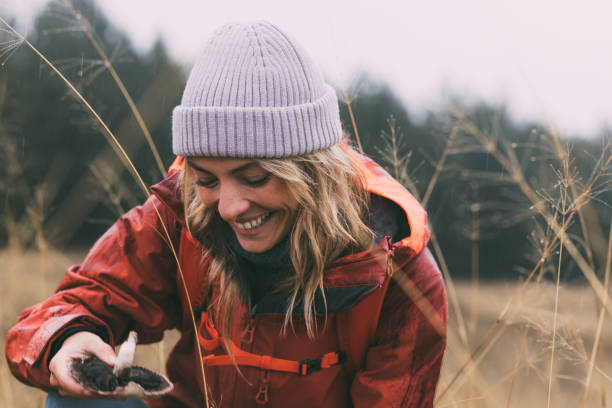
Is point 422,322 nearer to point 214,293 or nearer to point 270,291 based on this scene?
point 270,291

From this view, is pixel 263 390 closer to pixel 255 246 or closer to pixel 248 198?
pixel 255 246

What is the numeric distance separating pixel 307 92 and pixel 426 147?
26.7ft

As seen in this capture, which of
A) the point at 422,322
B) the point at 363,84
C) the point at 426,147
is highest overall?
the point at 363,84

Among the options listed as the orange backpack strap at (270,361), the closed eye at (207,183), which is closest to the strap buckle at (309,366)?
the orange backpack strap at (270,361)

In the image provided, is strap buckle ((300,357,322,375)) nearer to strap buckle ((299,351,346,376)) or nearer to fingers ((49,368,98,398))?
strap buckle ((299,351,346,376))

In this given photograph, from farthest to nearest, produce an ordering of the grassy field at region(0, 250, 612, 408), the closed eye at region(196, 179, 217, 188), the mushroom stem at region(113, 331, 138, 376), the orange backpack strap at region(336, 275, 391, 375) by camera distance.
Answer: the grassy field at region(0, 250, 612, 408) → the orange backpack strap at region(336, 275, 391, 375) → the closed eye at region(196, 179, 217, 188) → the mushroom stem at region(113, 331, 138, 376)

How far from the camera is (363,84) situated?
77.9 inches

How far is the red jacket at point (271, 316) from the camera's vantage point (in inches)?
58.6

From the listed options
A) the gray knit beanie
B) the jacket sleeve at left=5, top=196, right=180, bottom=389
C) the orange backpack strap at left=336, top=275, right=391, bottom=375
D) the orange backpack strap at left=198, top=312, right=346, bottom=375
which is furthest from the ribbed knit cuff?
the orange backpack strap at left=198, top=312, right=346, bottom=375

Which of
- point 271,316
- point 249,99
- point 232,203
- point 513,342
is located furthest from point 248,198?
point 513,342

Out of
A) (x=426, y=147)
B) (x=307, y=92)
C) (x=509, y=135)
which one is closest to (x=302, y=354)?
(x=307, y=92)

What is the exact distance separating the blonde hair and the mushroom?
37 cm

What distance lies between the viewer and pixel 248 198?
139 cm

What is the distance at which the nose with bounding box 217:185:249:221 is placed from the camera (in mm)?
1369
